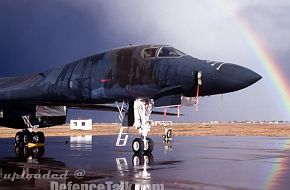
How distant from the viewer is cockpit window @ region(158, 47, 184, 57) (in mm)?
16891

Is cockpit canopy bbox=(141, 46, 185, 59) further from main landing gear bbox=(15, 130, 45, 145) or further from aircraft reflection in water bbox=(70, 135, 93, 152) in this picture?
main landing gear bbox=(15, 130, 45, 145)

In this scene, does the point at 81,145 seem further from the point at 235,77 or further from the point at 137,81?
the point at 235,77

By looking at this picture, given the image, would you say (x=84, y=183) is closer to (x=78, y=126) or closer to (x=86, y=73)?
(x=86, y=73)

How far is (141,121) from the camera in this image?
17516 mm

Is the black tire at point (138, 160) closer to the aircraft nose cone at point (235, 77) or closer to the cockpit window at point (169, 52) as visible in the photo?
the aircraft nose cone at point (235, 77)

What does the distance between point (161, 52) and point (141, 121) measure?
9.66ft

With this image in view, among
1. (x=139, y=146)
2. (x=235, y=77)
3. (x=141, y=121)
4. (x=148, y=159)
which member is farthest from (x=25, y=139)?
(x=235, y=77)

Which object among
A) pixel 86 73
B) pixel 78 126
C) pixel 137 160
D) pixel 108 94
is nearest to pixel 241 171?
pixel 137 160

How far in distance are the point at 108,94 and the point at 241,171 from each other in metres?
7.29

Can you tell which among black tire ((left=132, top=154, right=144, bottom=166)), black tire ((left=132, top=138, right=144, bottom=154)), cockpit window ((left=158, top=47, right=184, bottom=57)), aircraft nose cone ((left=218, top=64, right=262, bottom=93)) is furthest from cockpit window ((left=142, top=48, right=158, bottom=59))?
black tire ((left=132, top=154, right=144, bottom=166))

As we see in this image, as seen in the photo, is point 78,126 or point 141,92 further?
point 78,126

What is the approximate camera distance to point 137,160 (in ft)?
52.1

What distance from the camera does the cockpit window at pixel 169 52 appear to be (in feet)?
55.4

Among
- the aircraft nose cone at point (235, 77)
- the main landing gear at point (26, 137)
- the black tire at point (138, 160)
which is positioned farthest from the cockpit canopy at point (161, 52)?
the main landing gear at point (26, 137)
